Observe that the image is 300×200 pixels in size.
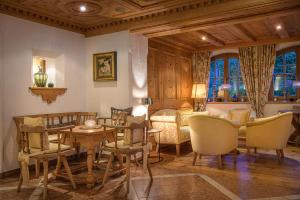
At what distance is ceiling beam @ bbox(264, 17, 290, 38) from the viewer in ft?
17.8

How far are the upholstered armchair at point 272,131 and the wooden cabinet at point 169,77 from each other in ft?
7.85

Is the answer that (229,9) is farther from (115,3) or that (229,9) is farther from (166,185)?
(166,185)

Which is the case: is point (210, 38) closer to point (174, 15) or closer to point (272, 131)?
point (174, 15)

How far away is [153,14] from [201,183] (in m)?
3.05

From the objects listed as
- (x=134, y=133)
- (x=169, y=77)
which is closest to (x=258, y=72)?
(x=169, y=77)

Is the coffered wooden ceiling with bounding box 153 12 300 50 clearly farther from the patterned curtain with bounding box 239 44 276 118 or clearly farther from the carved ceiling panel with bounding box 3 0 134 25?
the carved ceiling panel with bounding box 3 0 134 25

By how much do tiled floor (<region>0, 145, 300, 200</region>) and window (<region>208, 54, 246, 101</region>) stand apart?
10.1 feet

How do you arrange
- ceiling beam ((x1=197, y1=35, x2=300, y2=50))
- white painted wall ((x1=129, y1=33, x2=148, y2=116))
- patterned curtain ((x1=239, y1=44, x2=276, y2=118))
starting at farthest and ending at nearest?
1. patterned curtain ((x1=239, y1=44, x2=276, y2=118))
2. ceiling beam ((x1=197, y1=35, x2=300, y2=50))
3. white painted wall ((x1=129, y1=33, x2=148, y2=116))

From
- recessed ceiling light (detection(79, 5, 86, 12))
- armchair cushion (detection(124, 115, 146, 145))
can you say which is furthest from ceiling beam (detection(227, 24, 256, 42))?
armchair cushion (detection(124, 115, 146, 145))

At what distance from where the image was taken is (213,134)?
4.62 m

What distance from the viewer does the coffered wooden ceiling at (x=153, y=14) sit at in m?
4.18

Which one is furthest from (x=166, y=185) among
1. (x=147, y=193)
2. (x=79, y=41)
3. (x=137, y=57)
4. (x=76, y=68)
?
(x=79, y=41)

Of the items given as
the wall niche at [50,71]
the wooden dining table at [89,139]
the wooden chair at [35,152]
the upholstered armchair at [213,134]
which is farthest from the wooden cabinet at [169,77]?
the wooden chair at [35,152]

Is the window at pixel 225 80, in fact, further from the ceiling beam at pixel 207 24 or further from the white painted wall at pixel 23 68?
the white painted wall at pixel 23 68
